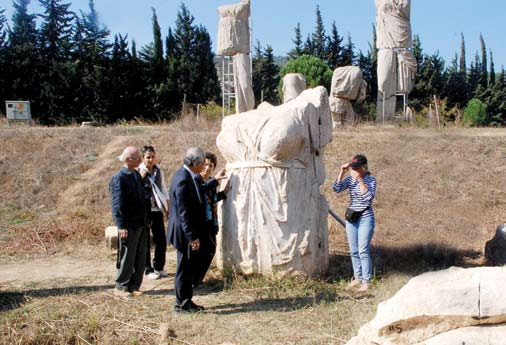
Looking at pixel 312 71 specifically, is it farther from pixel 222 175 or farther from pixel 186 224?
pixel 186 224

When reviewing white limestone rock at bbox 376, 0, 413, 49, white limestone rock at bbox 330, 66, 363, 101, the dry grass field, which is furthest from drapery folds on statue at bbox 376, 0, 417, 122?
the dry grass field

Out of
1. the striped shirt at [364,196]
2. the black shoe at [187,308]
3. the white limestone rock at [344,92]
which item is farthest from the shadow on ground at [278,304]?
the white limestone rock at [344,92]

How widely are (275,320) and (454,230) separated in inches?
171

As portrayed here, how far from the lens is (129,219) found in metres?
4.91

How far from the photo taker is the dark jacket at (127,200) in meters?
4.83

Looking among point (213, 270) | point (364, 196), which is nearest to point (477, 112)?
point (364, 196)

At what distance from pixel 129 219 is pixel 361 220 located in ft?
7.86

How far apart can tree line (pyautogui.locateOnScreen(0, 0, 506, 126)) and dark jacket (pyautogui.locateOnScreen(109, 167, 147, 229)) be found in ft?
43.1

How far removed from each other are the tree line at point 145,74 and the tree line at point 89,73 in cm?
4

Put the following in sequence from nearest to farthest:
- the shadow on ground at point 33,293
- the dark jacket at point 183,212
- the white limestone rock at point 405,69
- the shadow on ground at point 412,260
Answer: the dark jacket at point 183,212
the shadow on ground at point 33,293
the shadow on ground at point 412,260
the white limestone rock at point 405,69

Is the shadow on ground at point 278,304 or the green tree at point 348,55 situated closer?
the shadow on ground at point 278,304

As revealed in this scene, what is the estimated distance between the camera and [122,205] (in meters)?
4.84

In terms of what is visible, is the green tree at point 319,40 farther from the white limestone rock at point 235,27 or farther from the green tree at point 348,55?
the white limestone rock at point 235,27

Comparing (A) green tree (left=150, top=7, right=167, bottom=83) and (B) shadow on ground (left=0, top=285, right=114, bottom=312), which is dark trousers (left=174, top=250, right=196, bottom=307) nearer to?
(B) shadow on ground (left=0, top=285, right=114, bottom=312)
